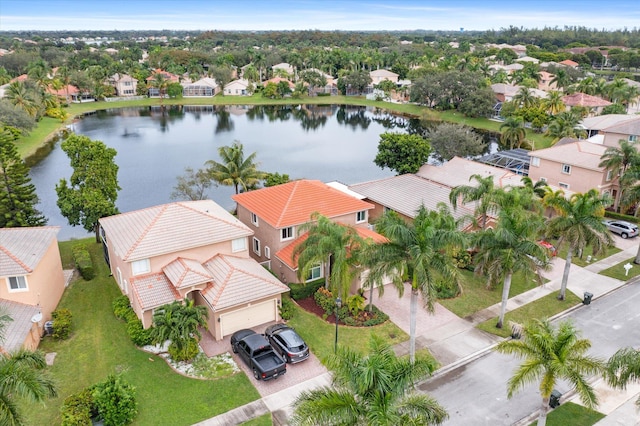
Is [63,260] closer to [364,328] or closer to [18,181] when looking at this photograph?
[18,181]

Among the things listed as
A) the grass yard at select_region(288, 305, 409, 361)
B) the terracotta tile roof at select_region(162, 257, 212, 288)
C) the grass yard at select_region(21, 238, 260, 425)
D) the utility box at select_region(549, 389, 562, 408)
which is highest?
the terracotta tile roof at select_region(162, 257, 212, 288)

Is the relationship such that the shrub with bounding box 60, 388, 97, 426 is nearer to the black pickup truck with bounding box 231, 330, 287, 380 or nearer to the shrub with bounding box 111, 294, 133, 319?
the black pickup truck with bounding box 231, 330, 287, 380

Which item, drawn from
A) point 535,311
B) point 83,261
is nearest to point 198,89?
point 83,261

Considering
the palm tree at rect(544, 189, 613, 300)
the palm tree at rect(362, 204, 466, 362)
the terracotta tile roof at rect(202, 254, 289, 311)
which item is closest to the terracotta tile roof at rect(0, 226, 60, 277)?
the terracotta tile roof at rect(202, 254, 289, 311)

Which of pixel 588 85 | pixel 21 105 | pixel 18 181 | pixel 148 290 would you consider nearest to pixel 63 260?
pixel 18 181

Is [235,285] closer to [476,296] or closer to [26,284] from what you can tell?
[26,284]

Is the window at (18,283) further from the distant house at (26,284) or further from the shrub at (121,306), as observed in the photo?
the shrub at (121,306)
